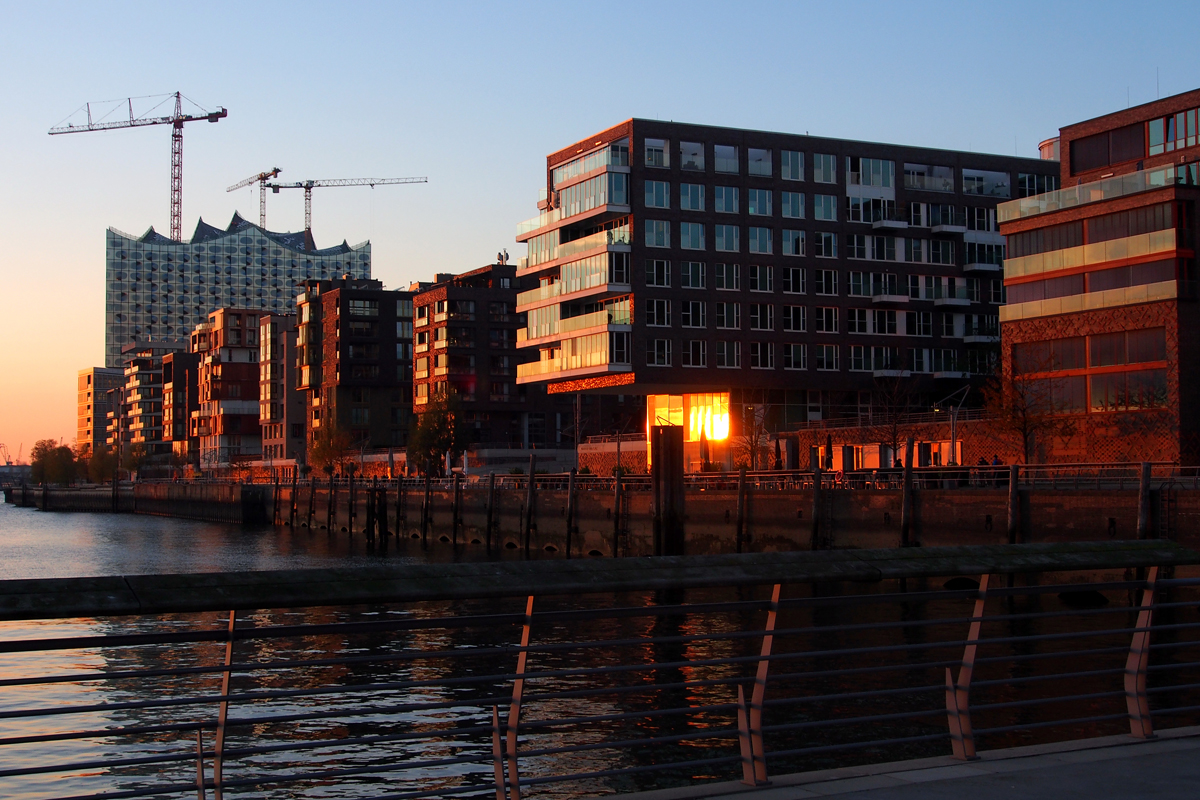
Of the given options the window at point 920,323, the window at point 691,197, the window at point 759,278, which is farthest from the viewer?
the window at point 920,323

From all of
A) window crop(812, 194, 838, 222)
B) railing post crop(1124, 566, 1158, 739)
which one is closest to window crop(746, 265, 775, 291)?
window crop(812, 194, 838, 222)

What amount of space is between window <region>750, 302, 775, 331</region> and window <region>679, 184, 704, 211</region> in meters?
8.00

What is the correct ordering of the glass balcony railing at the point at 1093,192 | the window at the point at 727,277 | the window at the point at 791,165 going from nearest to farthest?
the glass balcony railing at the point at 1093,192
the window at the point at 727,277
the window at the point at 791,165

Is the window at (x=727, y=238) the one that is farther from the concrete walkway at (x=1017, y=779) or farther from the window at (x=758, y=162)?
the concrete walkway at (x=1017, y=779)

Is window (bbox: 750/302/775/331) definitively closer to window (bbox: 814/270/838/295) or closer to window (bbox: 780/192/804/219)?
window (bbox: 814/270/838/295)

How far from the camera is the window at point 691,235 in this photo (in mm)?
87750

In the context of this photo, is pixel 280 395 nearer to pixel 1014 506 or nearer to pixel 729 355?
pixel 729 355

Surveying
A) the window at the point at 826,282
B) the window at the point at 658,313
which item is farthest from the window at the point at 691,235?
the window at the point at 826,282

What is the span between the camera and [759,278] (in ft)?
294

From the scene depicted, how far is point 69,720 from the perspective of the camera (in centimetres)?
2277

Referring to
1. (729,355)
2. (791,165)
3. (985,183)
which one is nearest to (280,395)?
(729,355)

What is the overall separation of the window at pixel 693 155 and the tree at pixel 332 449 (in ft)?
228

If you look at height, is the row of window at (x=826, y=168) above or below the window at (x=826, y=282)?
above

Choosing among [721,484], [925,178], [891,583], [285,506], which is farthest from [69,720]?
[285,506]
